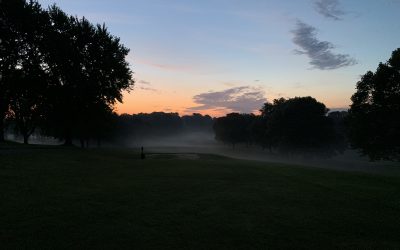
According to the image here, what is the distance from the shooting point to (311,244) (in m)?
9.75

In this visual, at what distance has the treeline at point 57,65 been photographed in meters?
46.3

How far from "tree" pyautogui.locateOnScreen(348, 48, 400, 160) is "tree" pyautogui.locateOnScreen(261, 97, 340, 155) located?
67.7 feet

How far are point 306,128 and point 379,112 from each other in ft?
78.8

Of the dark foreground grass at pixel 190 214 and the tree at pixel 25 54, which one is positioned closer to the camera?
the dark foreground grass at pixel 190 214

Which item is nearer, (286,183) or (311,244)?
(311,244)

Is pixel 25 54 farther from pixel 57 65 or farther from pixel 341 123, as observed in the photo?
pixel 341 123

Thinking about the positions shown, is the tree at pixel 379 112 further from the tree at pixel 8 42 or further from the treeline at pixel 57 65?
the tree at pixel 8 42

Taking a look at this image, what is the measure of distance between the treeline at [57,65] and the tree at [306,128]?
1431 inches

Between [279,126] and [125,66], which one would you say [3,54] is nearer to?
[125,66]

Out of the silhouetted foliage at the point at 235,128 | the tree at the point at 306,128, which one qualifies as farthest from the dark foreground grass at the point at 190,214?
the silhouetted foliage at the point at 235,128

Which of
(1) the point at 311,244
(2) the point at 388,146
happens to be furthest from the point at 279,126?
(1) the point at 311,244

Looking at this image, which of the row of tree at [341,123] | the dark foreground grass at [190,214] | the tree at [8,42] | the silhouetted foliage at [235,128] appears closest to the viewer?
the dark foreground grass at [190,214]

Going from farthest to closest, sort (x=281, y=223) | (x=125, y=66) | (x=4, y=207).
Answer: (x=125, y=66)
(x=4, y=207)
(x=281, y=223)

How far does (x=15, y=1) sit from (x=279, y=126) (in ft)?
176
